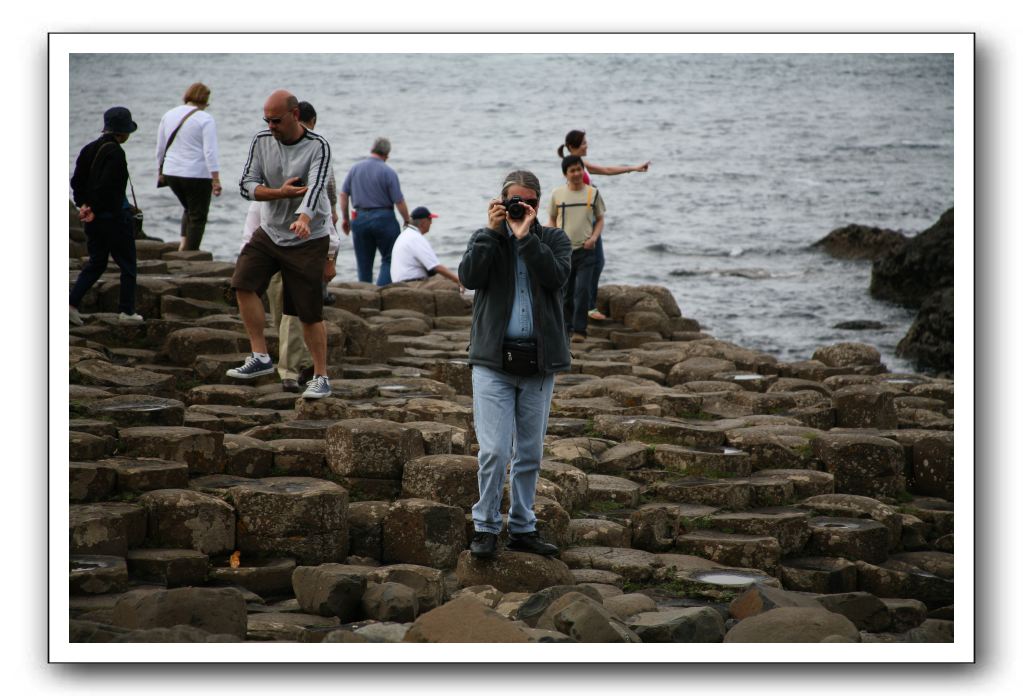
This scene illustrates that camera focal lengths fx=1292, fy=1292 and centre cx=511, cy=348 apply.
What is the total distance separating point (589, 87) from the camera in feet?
28.5

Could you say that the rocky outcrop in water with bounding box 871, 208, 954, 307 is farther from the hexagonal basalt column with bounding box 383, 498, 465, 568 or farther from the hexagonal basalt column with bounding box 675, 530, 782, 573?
the hexagonal basalt column with bounding box 383, 498, 465, 568

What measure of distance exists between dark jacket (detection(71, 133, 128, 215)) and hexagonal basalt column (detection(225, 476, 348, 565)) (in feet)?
8.98

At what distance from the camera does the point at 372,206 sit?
48.2ft

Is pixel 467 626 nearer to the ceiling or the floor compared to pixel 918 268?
nearer to the floor

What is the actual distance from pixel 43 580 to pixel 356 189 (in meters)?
8.70

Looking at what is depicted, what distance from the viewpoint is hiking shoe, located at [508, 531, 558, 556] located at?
6.95 m

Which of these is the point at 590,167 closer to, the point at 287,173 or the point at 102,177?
the point at 287,173

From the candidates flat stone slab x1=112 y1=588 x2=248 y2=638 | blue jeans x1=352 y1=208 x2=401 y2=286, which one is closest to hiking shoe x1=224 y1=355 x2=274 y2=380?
flat stone slab x1=112 y1=588 x2=248 y2=638

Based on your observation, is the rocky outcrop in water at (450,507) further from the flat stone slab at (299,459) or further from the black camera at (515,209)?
the black camera at (515,209)

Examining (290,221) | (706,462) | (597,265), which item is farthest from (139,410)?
(597,265)

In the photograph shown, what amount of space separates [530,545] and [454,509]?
1.97 ft

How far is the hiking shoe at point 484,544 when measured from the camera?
682 centimetres

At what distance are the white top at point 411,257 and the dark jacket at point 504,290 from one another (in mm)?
8395
